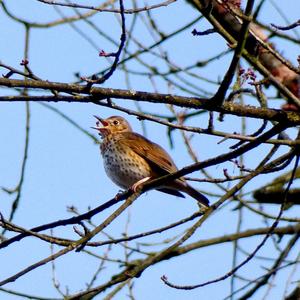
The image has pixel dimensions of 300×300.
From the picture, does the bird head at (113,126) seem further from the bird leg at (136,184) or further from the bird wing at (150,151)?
the bird leg at (136,184)

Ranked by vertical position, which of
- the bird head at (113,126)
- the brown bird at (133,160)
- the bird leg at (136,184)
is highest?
the bird head at (113,126)

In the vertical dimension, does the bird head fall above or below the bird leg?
above

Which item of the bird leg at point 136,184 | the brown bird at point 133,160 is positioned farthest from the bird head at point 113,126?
the bird leg at point 136,184

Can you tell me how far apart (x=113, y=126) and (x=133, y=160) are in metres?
1.04

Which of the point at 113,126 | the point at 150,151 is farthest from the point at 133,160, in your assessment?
the point at 113,126

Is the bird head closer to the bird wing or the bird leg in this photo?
the bird wing

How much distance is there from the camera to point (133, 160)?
7496 mm

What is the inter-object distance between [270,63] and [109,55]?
1.71m

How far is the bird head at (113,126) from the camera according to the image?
8.00 metres

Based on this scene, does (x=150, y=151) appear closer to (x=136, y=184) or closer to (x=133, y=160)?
(x=133, y=160)

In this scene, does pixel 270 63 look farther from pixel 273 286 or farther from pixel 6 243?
pixel 6 243

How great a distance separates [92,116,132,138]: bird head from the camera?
26.2 ft

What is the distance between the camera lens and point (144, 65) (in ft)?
24.5

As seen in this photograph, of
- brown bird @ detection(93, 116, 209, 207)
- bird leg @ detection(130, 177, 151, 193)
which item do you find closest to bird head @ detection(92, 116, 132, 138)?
brown bird @ detection(93, 116, 209, 207)
